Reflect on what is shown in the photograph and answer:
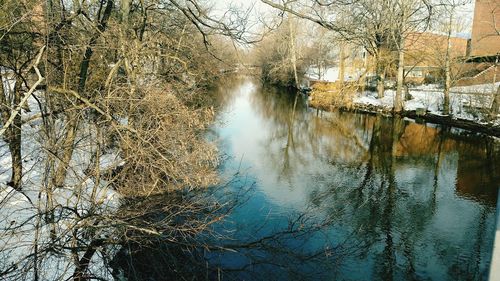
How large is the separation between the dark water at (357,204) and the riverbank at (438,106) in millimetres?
980

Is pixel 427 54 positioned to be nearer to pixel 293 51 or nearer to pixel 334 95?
pixel 334 95

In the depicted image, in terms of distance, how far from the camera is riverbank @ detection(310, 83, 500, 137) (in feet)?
62.2

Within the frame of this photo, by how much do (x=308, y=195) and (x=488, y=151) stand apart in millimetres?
8927

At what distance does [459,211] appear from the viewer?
9.84 m

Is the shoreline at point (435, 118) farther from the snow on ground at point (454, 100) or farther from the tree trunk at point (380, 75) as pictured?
the tree trunk at point (380, 75)

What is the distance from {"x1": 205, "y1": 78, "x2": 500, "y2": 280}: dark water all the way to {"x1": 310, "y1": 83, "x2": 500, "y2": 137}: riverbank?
0.98 m

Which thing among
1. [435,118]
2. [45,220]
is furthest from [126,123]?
[435,118]

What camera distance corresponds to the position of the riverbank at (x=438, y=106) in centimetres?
1895

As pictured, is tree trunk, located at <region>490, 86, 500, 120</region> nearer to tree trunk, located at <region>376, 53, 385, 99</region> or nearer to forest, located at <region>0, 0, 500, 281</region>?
forest, located at <region>0, 0, 500, 281</region>

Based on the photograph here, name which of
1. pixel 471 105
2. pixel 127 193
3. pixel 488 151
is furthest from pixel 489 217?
pixel 471 105

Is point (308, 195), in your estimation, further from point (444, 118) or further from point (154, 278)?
point (444, 118)

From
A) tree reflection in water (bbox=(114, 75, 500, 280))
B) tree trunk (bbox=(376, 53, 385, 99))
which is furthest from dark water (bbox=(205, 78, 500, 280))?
tree trunk (bbox=(376, 53, 385, 99))

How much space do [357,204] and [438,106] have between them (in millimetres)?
15244

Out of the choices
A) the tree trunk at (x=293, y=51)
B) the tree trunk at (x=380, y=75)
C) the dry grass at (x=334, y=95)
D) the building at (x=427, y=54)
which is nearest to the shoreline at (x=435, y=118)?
the dry grass at (x=334, y=95)
